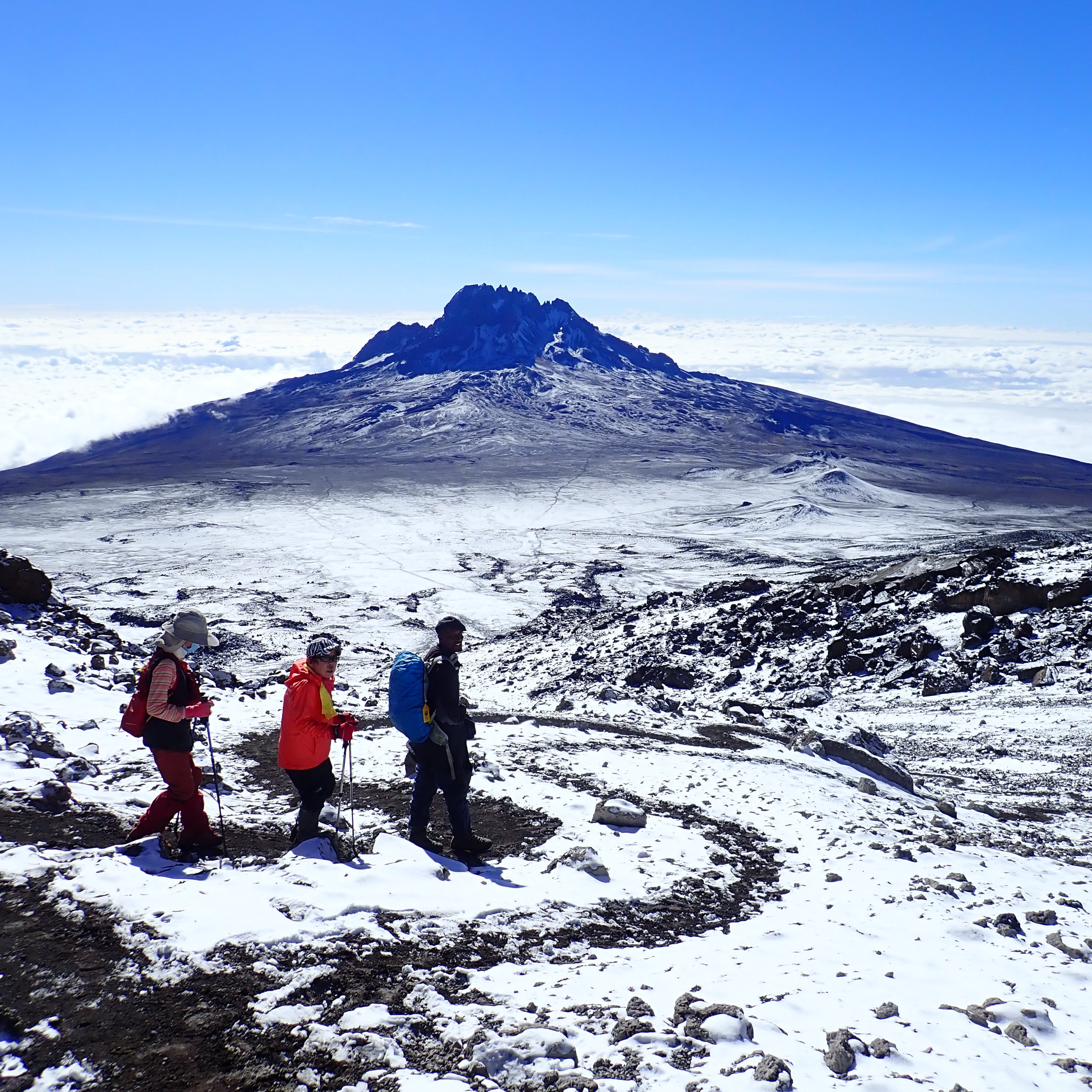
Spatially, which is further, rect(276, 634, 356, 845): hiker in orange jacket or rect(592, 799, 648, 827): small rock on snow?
rect(592, 799, 648, 827): small rock on snow

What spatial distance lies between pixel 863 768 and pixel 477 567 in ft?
118

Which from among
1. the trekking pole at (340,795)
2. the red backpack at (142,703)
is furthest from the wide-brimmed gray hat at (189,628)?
the trekking pole at (340,795)

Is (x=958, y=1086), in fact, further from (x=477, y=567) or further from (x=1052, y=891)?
(x=477, y=567)

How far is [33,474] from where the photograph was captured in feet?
306

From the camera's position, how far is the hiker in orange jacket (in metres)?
5.25

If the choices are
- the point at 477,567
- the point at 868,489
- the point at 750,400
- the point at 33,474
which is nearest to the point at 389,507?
the point at 477,567

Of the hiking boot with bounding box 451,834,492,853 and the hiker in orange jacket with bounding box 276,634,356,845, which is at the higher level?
the hiker in orange jacket with bounding box 276,634,356,845

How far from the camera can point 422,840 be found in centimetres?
566

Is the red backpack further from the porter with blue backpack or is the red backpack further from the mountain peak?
the mountain peak

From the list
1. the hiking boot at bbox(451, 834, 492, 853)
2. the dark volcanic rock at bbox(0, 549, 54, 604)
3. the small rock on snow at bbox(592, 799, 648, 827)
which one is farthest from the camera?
the dark volcanic rock at bbox(0, 549, 54, 604)

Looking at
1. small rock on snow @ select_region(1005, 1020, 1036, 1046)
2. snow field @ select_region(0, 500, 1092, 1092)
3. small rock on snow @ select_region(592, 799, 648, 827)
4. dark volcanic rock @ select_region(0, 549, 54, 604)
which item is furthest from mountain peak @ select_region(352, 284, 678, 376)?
small rock on snow @ select_region(1005, 1020, 1036, 1046)

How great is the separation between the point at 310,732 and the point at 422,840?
1.15 meters

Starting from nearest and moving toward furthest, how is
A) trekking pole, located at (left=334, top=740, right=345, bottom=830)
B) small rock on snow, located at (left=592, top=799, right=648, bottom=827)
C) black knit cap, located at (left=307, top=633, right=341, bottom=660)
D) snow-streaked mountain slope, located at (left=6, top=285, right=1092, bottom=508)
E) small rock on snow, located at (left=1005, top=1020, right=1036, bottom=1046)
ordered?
1. small rock on snow, located at (left=1005, top=1020, right=1036, bottom=1046)
2. black knit cap, located at (left=307, top=633, right=341, bottom=660)
3. trekking pole, located at (left=334, top=740, right=345, bottom=830)
4. small rock on snow, located at (left=592, top=799, right=648, bottom=827)
5. snow-streaked mountain slope, located at (left=6, top=285, right=1092, bottom=508)

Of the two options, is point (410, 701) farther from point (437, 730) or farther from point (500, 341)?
point (500, 341)
